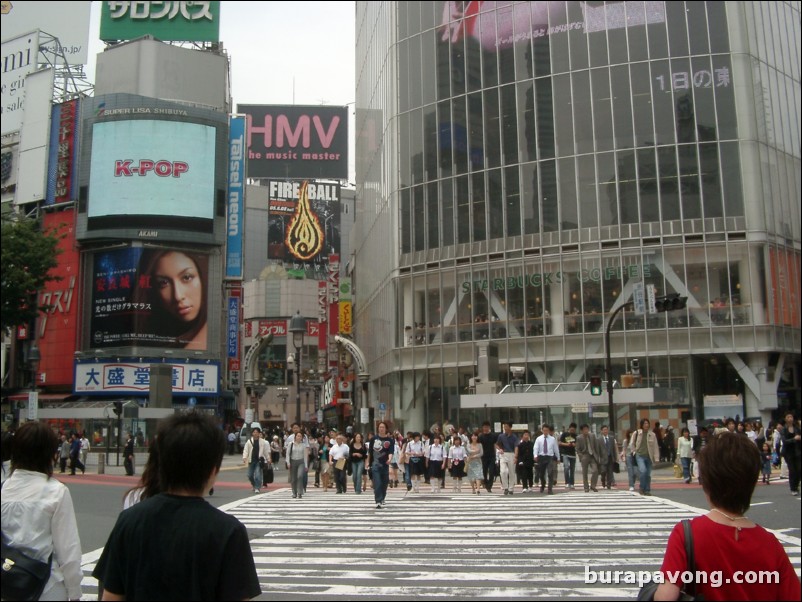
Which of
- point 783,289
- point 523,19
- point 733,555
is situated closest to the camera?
point 733,555

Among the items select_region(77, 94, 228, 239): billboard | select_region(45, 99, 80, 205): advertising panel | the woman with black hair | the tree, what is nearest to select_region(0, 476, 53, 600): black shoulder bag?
the tree

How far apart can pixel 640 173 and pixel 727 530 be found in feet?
139

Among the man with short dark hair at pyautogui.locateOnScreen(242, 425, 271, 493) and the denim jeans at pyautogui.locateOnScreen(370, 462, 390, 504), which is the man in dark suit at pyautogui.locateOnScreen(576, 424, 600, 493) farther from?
the man with short dark hair at pyautogui.locateOnScreen(242, 425, 271, 493)

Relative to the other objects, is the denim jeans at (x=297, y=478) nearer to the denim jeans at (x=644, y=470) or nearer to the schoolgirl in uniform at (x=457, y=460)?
the schoolgirl in uniform at (x=457, y=460)

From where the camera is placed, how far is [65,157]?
210ft

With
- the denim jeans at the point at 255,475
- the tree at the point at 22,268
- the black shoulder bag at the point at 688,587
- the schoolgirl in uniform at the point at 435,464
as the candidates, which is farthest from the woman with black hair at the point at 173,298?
the black shoulder bag at the point at 688,587

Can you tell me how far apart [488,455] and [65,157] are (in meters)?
51.2

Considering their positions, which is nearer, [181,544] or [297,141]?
[181,544]

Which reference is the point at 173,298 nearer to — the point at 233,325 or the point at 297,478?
the point at 233,325

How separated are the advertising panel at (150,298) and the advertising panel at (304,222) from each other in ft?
153

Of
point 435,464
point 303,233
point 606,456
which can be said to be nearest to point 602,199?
point 606,456

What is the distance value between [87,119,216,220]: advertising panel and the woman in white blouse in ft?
199

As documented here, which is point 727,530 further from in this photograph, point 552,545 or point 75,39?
point 552,545

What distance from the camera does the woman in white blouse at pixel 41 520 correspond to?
4758mm
